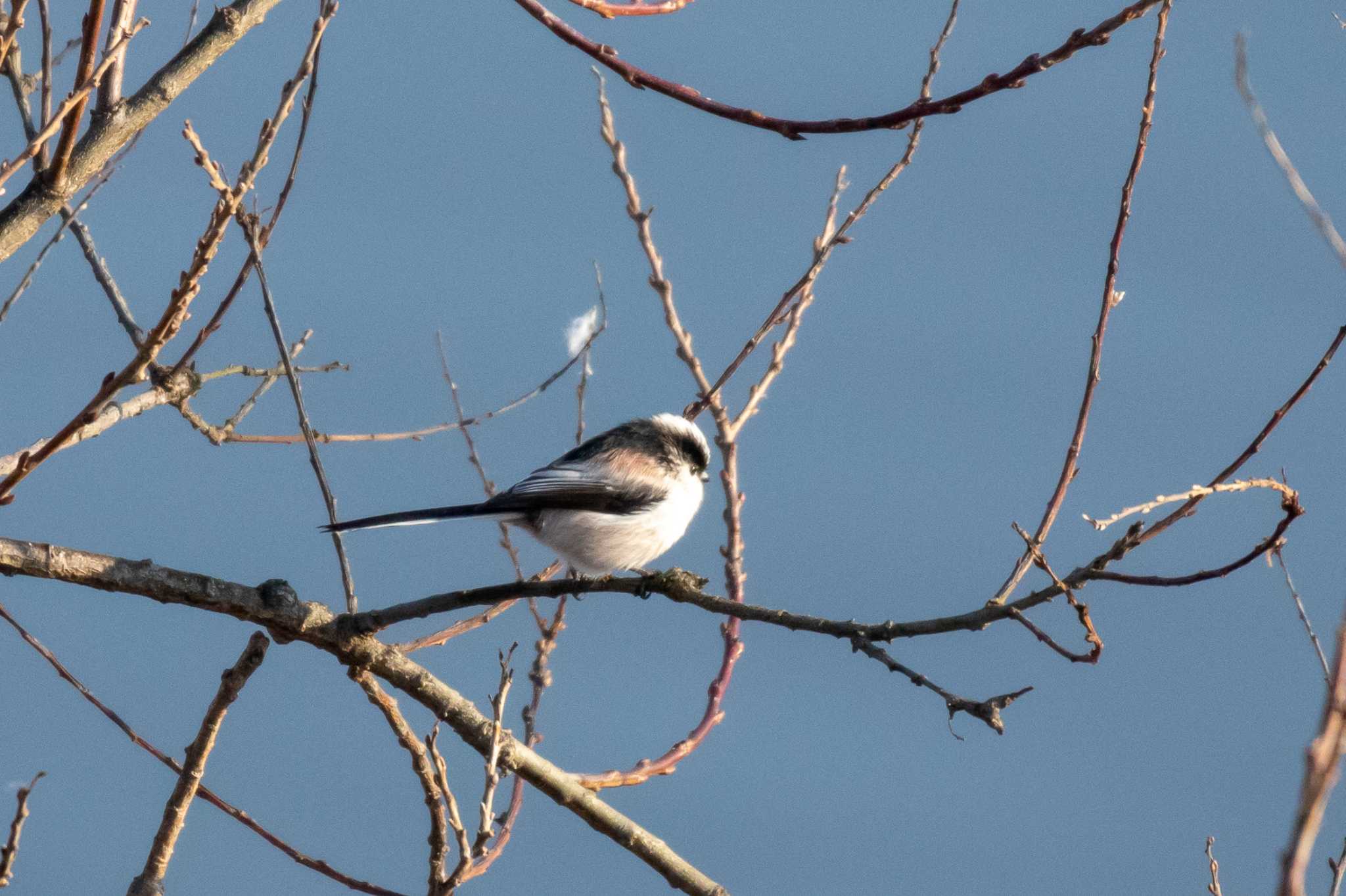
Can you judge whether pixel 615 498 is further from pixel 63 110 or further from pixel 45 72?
pixel 63 110

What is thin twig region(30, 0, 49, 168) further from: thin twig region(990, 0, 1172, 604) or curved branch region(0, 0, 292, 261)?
thin twig region(990, 0, 1172, 604)

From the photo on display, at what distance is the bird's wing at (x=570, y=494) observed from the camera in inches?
115

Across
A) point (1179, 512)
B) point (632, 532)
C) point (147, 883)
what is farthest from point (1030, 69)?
point (632, 532)

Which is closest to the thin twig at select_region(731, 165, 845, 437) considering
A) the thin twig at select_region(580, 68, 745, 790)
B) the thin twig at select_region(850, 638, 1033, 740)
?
the thin twig at select_region(580, 68, 745, 790)

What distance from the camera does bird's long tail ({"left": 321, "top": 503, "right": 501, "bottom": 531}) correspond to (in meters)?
2.37

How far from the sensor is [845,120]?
1.41 m

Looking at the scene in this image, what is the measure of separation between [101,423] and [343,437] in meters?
0.43

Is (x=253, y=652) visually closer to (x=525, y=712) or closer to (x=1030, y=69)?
(x=525, y=712)

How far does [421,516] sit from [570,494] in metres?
0.49

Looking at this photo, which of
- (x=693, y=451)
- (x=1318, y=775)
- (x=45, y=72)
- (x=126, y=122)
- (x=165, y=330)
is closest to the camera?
(x=1318, y=775)

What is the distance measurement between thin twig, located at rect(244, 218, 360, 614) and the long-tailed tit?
0.70 metres

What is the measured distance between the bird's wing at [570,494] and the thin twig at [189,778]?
973 mm

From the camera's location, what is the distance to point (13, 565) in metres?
1.76

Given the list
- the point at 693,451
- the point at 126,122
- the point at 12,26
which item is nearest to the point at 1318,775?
the point at 12,26
